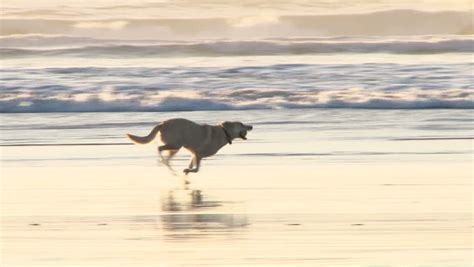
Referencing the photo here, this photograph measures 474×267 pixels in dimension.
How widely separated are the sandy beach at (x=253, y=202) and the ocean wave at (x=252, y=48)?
423 inches

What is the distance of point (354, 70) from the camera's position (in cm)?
2062

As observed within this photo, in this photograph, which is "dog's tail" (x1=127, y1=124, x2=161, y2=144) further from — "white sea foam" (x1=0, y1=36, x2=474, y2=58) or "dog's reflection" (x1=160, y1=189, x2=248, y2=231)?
"white sea foam" (x1=0, y1=36, x2=474, y2=58)

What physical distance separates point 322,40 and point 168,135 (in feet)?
49.9

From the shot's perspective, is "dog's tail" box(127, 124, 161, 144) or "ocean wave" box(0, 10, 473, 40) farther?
"ocean wave" box(0, 10, 473, 40)

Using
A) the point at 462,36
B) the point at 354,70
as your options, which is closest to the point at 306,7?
the point at 462,36

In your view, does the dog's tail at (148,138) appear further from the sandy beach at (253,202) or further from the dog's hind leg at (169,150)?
the sandy beach at (253,202)

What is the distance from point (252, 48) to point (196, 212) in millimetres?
16473

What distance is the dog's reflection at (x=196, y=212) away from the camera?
7.98 meters

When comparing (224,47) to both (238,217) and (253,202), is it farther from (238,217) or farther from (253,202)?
(238,217)

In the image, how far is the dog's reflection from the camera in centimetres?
798

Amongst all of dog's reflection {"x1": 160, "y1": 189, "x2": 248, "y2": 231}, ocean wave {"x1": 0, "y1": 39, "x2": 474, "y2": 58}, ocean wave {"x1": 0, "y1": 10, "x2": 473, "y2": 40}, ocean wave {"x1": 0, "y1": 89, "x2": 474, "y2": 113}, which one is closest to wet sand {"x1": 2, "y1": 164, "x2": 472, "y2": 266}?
dog's reflection {"x1": 160, "y1": 189, "x2": 248, "y2": 231}

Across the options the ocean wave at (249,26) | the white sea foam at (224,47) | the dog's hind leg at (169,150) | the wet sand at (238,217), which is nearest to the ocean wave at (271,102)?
Result: the dog's hind leg at (169,150)

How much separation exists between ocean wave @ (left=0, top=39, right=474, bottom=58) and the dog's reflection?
14884mm

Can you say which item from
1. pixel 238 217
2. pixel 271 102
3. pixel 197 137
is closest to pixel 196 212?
pixel 238 217
